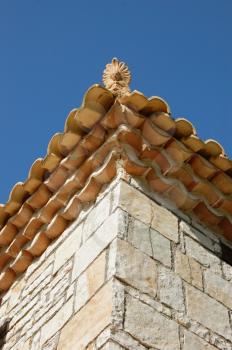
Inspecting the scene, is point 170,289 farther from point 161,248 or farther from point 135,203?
point 135,203

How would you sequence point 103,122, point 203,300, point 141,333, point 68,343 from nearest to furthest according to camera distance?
point 141,333 → point 68,343 → point 203,300 → point 103,122

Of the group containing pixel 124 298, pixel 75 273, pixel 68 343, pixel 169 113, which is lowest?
pixel 68 343

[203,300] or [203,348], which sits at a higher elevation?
[203,300]

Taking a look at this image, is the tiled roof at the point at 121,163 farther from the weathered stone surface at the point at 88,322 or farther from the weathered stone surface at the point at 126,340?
the weathered stone surface at the point at 126,340

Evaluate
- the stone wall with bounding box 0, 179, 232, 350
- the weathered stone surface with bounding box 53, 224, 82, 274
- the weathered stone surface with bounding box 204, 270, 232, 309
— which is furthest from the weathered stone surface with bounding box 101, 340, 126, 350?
the weathered stone surface with bounding box 53, 224, 82, 274

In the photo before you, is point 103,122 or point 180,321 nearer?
point 180,321

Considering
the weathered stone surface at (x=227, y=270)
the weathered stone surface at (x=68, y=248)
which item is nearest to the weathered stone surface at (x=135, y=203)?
the weathered stone surface at (x=68, y=248)

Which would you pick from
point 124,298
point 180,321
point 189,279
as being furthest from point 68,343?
point 189,279

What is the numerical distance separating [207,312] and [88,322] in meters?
0.73

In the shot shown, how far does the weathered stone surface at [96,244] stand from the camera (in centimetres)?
341

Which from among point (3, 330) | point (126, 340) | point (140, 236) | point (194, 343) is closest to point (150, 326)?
point (126, 340)

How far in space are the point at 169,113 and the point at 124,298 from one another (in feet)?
4.76

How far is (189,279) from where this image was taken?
3496mm

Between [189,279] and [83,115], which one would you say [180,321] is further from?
[83,115]
